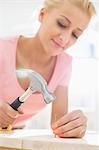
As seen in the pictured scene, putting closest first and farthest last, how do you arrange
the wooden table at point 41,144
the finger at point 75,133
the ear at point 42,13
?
the wooden table at point 41,144 → the finger at point 75,133 → the ear at point 42,13

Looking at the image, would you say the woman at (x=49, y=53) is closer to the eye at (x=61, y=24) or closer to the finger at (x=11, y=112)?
the eye at (x=61, y=24)

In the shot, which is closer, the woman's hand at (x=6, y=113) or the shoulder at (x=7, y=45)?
the woman's hand at (x=6, y=113)

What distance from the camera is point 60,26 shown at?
97 cm

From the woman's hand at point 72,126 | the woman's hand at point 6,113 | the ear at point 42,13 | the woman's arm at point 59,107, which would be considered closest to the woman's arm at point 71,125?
the woman's hand at point 72,126

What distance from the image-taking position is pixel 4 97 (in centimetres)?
101

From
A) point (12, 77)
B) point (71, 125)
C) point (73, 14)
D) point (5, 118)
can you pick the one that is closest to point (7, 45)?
point (12, 77)

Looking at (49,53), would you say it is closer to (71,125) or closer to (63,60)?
(63,60)

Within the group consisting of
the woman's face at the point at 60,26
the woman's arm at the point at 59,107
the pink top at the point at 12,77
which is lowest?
the woman's arm at the point at 59,107

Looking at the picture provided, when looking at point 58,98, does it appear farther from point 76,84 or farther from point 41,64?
point 76,84

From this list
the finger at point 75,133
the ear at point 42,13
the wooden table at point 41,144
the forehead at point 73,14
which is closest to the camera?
the wooden table at point 41,144

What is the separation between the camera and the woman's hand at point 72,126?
0.64 meters

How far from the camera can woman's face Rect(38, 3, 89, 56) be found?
938 mm

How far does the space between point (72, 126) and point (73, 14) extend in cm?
41

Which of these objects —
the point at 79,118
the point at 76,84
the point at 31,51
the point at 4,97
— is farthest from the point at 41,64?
the point at 76,84
